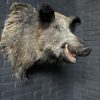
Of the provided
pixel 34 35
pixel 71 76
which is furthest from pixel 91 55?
pixel 34 35

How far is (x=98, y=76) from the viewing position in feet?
7.95

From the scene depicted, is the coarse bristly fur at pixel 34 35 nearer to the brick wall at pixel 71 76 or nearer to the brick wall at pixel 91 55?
the brick wall at pixel 71 76

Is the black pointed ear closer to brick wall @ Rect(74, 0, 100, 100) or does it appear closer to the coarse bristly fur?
the coarse bristly fur

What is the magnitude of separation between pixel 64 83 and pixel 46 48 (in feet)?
4.81

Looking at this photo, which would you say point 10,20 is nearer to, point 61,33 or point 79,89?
point 61,33

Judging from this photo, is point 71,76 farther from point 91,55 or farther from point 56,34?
point 56,34

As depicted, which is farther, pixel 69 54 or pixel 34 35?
pixel 34 35

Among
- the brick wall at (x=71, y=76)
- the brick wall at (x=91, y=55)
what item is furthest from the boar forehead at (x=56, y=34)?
the brick wall at (x=91, y=55)

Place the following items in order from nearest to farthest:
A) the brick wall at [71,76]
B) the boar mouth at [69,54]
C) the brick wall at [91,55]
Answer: the boar mouth at [69,54] → the brick wall at [71,76] → the brick wall at [91,55]

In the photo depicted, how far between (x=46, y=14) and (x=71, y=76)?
163 centimetres

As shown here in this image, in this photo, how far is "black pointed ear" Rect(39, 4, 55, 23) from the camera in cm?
118

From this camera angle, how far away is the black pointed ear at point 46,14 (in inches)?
46.4

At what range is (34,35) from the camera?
128 cm

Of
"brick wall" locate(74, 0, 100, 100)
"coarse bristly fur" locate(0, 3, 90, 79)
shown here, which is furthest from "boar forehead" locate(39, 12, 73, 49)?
"brick wall" locate(74, 0, 100, 100)
